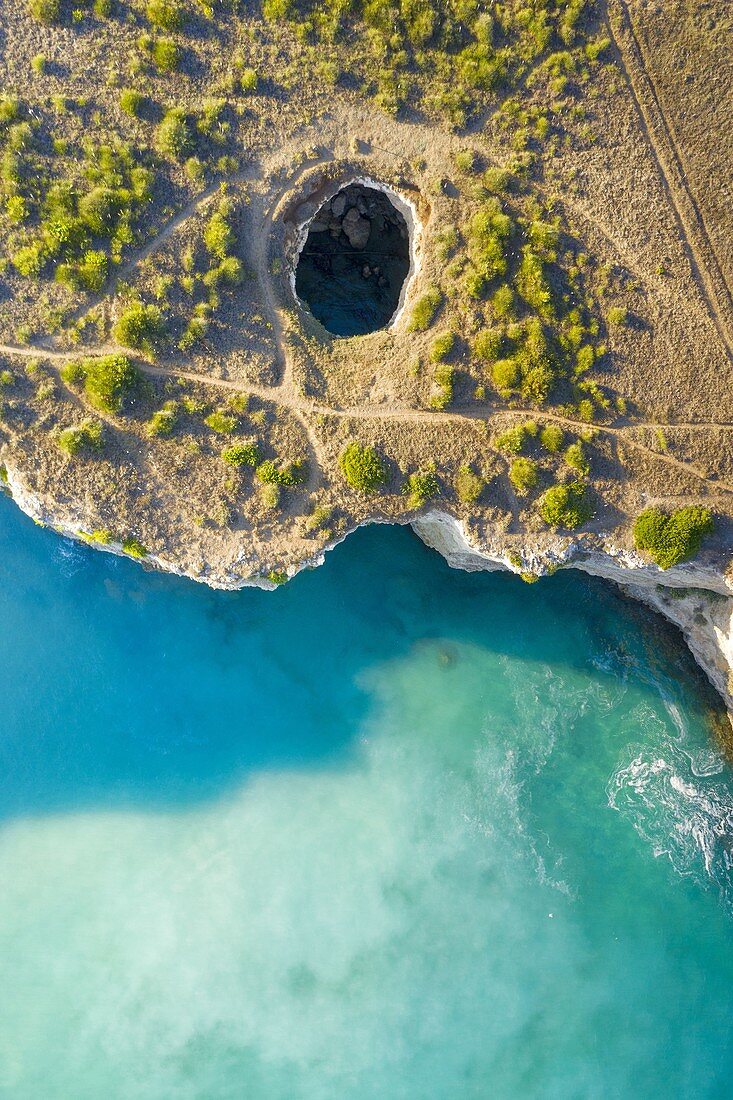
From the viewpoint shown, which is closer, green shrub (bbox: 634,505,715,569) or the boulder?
green shrub (bbox: 634,505,715,569)

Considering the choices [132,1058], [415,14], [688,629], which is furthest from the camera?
[688,629]

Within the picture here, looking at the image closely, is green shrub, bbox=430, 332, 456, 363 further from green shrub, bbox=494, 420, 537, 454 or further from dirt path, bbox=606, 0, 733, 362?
dirt path, bbox=606, 0, 733, 362

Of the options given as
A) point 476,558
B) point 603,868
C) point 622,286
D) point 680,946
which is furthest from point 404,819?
point 622,286

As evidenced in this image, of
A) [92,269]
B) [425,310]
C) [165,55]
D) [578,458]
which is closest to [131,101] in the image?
[165,55]

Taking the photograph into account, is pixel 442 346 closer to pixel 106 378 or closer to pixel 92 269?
pixel 106 378

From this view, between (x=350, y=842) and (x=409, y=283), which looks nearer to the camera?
(x=409, y=283)

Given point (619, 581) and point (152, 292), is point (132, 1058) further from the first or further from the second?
point (152, 292)

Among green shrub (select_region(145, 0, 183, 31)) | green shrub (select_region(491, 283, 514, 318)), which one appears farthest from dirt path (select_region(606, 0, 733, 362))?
green shrub (select_region(145, 0, 183, 31))
